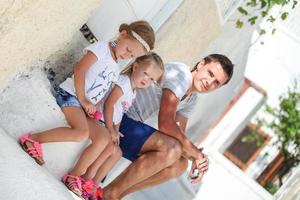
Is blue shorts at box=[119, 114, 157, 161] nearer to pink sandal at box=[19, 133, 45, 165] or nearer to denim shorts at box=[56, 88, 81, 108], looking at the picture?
denim shorts at box=[56, 88, 81, 108]

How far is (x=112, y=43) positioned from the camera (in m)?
4.29

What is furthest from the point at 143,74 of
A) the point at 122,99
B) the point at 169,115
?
the point at 169,115

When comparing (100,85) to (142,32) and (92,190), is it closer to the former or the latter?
(142,32)

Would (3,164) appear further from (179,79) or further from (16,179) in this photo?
(179,79)

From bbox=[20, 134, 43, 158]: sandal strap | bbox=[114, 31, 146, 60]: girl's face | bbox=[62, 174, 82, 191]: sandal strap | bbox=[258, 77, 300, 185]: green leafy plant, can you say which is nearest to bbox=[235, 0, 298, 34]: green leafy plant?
bbox=[114, 31, 146, 60]: girl's face

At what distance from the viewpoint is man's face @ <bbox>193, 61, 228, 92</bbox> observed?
4.89 m

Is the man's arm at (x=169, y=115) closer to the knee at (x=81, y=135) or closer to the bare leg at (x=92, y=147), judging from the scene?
the bare leg at (x=92, y=147)

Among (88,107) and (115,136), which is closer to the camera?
(88,107)

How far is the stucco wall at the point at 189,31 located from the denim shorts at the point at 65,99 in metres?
1.73

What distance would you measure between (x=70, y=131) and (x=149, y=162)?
0.84 metres

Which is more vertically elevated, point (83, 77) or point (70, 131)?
point (83, 77)

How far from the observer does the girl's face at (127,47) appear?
165 inches

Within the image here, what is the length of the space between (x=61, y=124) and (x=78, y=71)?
15.7 inches

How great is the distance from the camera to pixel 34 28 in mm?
3805
